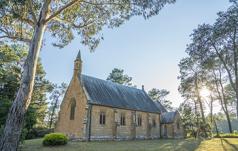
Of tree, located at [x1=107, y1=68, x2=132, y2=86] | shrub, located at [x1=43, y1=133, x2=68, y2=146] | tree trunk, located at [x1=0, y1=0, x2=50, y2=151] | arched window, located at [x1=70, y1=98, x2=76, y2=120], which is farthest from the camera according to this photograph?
tree, located at [x1=107, y1=68, x2=132, y2=86]

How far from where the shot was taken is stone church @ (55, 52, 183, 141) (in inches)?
995

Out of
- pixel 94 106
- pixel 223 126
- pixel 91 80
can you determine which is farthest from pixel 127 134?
pixel 223 126

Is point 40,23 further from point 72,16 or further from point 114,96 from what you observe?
point 114,96

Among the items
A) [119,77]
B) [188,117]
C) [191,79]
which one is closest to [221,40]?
[191,79]

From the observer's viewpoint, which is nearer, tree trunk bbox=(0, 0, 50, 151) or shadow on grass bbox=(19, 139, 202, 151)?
tree trunk bbox=(0, 0, 50, 151)

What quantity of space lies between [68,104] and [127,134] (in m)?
9.05

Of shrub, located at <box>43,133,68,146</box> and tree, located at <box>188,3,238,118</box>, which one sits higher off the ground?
tree, located at <box>188,3,238,118</box>

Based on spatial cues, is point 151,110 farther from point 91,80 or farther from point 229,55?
point 229,55

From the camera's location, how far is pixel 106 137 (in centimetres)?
2641

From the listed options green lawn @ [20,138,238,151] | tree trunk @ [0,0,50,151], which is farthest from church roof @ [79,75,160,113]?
tree trunk @ [0,0,50,151]

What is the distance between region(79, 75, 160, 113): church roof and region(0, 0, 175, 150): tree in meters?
11.9

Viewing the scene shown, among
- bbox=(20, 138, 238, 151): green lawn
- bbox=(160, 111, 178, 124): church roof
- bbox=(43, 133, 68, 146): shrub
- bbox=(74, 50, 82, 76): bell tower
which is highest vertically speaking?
bbox=(74, 50, 82, 76): bell tower

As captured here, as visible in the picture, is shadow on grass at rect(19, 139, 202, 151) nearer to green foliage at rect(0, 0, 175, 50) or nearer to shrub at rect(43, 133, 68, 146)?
shrub at rect(43, 133, 68, 146)

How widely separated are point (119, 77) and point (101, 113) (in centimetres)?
3123
